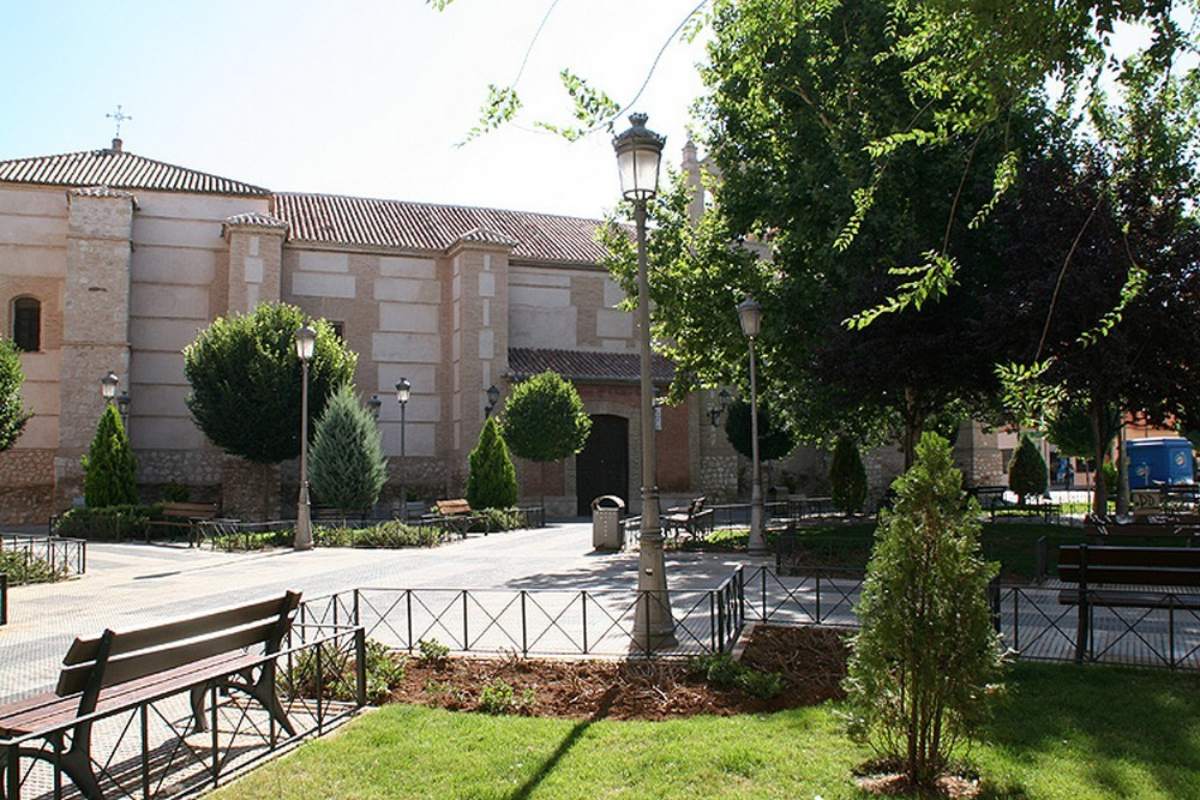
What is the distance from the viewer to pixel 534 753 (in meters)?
5.09

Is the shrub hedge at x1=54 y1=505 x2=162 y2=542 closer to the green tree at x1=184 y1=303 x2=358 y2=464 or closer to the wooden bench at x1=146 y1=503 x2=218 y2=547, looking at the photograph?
the wooden bench at x1=146 y1=503 x2=218 y2=547

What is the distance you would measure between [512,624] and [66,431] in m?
23.0

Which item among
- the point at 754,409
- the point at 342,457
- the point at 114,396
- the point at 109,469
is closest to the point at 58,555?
the point at 109,469

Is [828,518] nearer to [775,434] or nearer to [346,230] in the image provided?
[775,434]

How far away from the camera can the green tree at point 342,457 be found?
22281 millimetres

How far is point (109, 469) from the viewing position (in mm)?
23469

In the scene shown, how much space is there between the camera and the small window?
93.3ft

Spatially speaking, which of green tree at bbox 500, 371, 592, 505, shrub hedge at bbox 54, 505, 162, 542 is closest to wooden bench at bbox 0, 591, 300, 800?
shrub hedge at bbox 54, 505, 162, 542

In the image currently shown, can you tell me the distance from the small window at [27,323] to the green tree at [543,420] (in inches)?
589

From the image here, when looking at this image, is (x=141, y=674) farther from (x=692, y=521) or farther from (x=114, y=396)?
(x=114, y=396)

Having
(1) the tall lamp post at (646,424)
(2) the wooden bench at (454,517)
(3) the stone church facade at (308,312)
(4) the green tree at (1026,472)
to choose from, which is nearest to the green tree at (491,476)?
(2) the wooden bench at (454,517)

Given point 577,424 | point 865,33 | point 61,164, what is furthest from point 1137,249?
point 61,164

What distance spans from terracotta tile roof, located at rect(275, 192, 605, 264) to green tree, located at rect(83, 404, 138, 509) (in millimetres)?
9356

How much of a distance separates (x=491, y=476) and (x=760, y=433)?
9.14m
